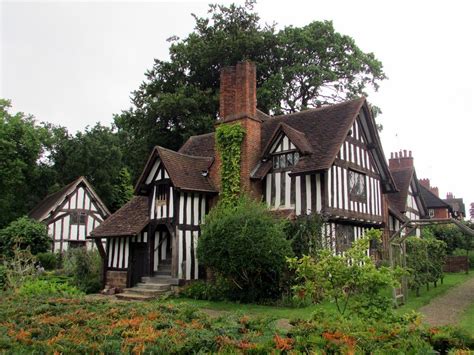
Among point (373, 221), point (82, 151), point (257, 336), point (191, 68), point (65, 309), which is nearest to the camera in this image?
point (257, 336)

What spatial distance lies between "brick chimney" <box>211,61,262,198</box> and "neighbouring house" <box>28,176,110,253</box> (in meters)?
17.9

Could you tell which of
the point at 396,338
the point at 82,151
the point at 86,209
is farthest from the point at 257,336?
the point at 82,151

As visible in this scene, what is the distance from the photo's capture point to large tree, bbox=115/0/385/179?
2906 centimetres

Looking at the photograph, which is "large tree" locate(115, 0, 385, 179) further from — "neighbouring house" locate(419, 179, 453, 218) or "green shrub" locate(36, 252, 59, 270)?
"neighbouring house" locate(419, 179, 453, 218)

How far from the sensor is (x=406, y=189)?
28.2 m

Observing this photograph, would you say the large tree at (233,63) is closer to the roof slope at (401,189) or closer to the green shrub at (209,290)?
the roof slope at (401,189)

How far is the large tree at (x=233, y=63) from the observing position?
1144 inches

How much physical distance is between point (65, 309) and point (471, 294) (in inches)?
540

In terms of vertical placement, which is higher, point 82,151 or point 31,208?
point 82,151

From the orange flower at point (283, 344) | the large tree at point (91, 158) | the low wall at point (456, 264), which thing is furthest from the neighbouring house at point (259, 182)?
the large tree at point (91, 158)

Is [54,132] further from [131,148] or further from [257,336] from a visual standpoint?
[257,336]

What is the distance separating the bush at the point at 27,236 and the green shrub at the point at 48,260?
1.11 meters

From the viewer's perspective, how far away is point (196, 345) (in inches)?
215

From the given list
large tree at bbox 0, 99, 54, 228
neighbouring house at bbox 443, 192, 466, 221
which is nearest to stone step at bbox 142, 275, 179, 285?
large tree at bbox 0, 99, 54, 228
